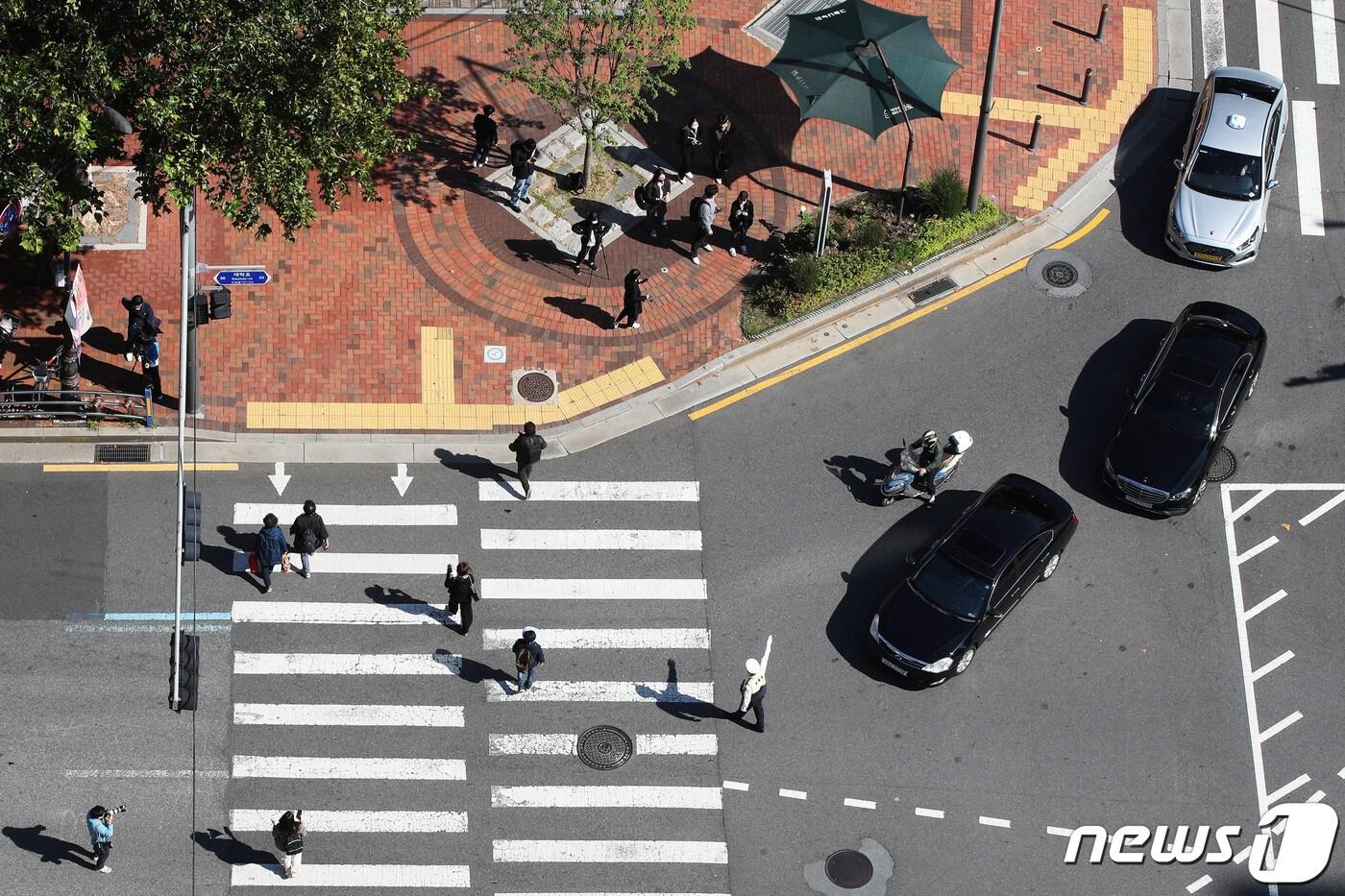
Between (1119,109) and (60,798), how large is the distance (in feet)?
85.1

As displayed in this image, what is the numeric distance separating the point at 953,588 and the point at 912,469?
2.71 metres

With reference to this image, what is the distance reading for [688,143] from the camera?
1342 inches

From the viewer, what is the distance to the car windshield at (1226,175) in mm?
33344

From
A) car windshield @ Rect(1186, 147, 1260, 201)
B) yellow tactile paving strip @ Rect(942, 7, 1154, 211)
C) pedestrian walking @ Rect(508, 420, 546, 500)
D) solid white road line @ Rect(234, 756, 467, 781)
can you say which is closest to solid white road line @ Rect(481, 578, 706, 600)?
pedestrian walking @ Rect(508, 420, 546, 500)

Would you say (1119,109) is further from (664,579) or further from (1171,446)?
(664,579)

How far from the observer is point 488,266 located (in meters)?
33.2

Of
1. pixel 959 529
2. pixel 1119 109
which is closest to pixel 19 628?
pixel 959 529

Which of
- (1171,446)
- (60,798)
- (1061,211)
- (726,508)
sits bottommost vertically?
(60,798)

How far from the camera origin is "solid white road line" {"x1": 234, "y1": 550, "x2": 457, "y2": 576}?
96.5 ft

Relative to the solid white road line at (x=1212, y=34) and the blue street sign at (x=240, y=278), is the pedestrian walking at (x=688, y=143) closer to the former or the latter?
the blue street sign at (x=240, y=278)

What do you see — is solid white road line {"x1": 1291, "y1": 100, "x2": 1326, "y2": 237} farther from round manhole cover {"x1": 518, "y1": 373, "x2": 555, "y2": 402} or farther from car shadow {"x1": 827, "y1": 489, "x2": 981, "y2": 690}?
round manhole cover {"x1": 518, "y1": 373, "x2": 555, "y2": 402}

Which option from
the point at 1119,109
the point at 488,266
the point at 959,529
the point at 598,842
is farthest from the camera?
the point at 1119,109

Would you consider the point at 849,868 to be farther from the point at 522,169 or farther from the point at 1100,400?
the point at 522,169

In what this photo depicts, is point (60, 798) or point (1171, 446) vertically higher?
point (1171, 446)
